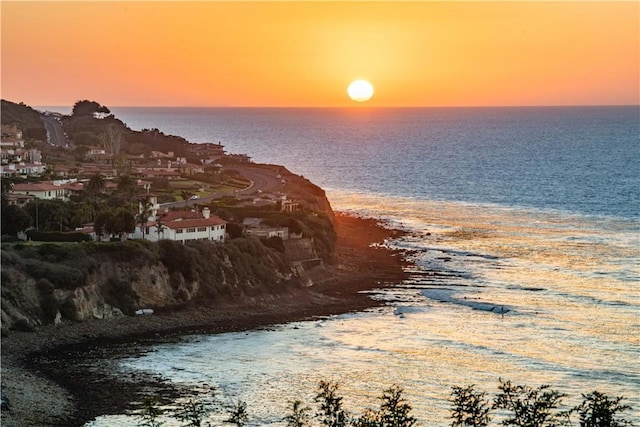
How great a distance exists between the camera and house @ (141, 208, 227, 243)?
282ft

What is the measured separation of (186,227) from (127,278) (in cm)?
1106

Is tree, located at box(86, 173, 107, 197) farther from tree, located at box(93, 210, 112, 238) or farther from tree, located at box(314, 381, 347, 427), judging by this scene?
tree, located at box(314, 381, 347, 427)

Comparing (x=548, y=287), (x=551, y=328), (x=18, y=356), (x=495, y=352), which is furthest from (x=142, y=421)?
(x=548, y=287)

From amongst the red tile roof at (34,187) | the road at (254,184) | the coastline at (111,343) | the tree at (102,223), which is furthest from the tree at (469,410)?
the red tile roof at (34,187)

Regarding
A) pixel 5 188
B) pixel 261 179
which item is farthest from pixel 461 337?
pixel 261 179

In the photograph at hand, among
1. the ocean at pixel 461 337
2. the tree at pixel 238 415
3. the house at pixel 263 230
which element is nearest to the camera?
the tree at pixel 238 415

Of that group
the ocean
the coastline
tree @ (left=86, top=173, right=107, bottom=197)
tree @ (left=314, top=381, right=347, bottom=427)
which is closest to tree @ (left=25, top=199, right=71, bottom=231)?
tree @ (left=86, top=173, right=107, bottom=197)

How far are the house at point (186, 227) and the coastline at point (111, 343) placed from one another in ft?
31.3

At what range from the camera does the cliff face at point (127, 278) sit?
71375 mm

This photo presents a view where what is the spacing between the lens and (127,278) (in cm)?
7738

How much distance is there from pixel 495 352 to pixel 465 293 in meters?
19.9

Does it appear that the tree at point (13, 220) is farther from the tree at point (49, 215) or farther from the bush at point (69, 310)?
the bush at point (69, 310)

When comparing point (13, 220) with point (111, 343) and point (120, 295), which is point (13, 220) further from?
point (111, 343)

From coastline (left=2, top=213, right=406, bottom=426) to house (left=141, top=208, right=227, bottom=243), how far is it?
9546mm
